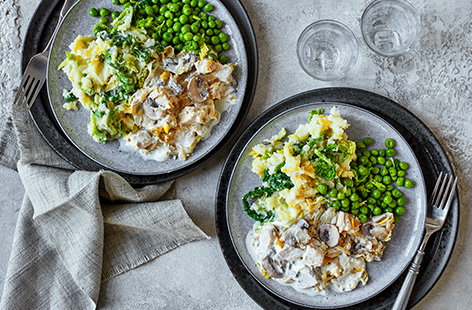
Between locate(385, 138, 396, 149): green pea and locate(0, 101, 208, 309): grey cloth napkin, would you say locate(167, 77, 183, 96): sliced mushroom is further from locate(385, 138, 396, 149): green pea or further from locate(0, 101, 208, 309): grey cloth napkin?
locate(385, 138, 396, 149): green pea

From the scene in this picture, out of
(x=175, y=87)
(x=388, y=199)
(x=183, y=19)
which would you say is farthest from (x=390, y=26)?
(x=175, y=87)

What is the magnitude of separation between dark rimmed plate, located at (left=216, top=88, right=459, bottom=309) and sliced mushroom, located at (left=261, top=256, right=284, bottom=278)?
269 millimetres

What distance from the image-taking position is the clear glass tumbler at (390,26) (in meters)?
3.48

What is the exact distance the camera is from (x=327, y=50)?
11.8 ft

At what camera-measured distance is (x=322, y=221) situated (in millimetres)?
3338

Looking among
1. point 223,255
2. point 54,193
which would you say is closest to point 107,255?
point 54,193

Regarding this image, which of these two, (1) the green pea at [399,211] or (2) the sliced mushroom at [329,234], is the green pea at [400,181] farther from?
(2) the sliced mushroom at [329,234]

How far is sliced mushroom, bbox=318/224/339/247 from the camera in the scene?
3273mm

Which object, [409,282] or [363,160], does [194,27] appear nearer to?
[363,160]

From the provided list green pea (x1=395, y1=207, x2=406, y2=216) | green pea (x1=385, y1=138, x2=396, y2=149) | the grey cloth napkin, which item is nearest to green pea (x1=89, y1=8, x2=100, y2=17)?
the grey cloth napkin

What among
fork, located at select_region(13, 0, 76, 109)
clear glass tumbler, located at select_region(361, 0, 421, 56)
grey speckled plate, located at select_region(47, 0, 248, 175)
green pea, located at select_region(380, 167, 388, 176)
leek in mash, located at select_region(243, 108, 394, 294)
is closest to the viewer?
leek in mash, located at select_region(243, 108, 394, 294)

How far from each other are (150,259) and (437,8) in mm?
2683

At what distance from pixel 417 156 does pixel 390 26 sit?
3.00ft

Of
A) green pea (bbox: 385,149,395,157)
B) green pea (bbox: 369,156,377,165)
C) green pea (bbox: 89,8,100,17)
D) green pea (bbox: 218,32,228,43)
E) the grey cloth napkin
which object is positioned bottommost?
the grey cloth napkin
